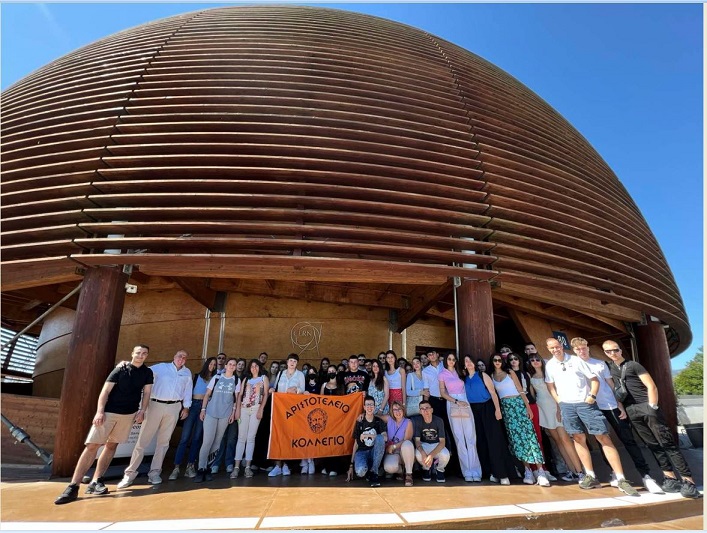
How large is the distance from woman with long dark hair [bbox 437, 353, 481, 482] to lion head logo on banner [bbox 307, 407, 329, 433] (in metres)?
1.50

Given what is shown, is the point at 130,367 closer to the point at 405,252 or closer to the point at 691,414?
the point at 405,252

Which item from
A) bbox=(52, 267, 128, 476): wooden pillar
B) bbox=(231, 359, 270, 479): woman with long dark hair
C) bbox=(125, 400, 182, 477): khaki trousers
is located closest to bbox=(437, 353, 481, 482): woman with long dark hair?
bbox=(231, 359, 270, 479): woman with long dark hair

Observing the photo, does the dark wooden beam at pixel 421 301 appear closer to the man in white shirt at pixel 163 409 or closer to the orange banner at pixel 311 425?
the orange banner at pixel 311 425

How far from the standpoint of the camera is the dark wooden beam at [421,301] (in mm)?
6306

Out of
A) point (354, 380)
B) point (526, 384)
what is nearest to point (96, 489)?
point (354, 380)

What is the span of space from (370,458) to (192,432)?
2340mm

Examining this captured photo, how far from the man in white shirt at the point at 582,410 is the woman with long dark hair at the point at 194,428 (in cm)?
425

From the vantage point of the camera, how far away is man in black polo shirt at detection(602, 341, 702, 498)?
3684 millimetres

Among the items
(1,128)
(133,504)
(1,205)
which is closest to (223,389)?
(133,504)

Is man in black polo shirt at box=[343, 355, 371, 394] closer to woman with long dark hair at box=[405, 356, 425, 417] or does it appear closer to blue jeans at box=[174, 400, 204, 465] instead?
woman with long dark hair at box=[405, 356, 425, 417]

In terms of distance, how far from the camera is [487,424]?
4527 millimetres

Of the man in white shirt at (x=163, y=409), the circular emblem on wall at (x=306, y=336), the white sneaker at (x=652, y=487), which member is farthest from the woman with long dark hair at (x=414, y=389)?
the circular emblem on wall at (x=306, y=336)

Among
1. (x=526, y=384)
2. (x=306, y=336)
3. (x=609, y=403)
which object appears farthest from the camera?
(x=306, y=336)

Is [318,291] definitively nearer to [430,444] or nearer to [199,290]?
[199,290]
